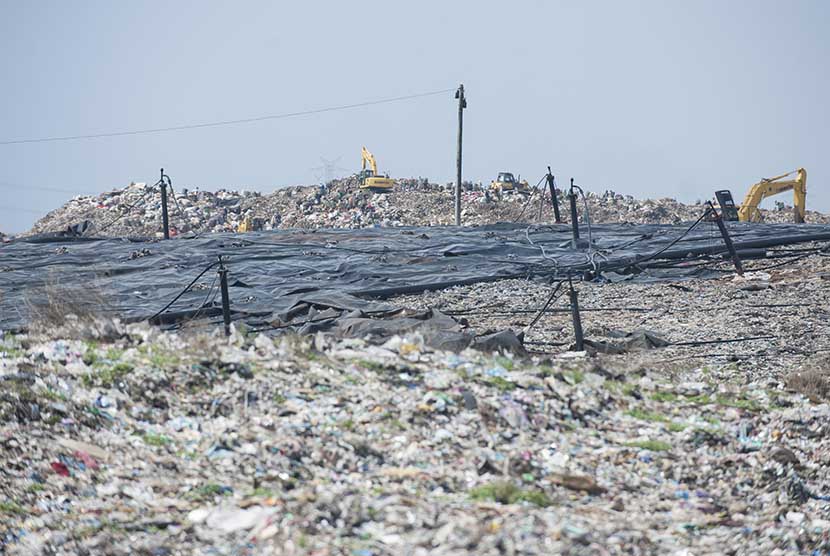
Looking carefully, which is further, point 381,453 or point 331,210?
point 331,210

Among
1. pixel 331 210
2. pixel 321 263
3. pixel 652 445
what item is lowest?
pixel 652 445

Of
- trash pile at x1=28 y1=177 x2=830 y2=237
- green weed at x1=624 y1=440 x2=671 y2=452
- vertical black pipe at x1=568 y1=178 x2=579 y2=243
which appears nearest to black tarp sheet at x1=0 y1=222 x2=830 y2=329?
vertical black pipe at x1=568 y1=178 x2=579 y2=243

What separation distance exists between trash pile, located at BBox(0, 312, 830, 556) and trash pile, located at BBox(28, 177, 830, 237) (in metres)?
25.0

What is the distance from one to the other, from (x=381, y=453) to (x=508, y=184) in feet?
114

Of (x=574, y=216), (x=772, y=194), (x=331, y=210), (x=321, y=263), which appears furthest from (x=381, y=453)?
(x=331, y=210)

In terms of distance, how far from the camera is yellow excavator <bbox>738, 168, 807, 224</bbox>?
27750mm

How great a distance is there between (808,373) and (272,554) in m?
6.10

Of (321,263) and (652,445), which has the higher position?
(321,263)

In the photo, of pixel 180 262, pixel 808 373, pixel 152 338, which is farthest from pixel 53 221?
pixel 808 373

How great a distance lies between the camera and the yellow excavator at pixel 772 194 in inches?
1093

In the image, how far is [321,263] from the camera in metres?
17.4

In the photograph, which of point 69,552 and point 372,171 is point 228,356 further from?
point 372,171

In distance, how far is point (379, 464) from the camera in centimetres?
664

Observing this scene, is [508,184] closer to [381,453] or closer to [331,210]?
[331,210]
